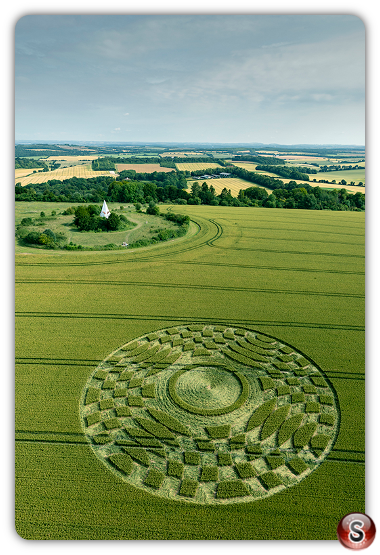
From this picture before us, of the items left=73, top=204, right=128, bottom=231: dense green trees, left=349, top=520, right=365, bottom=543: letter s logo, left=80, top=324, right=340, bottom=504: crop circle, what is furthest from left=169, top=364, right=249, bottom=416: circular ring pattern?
left=73, top=204, right=128, bottom=231: dense green trees

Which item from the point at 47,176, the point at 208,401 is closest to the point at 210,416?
the point at 208,401

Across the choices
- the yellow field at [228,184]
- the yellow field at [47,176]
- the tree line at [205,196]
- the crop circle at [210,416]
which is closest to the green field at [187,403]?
the crop circle at [210,416]

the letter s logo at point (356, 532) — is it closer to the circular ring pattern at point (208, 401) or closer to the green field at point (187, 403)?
the green field at point (187, 403)

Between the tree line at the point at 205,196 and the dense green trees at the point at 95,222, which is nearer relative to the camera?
the dense green trees at the point at 95,222

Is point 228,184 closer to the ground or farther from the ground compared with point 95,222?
farther from the ground

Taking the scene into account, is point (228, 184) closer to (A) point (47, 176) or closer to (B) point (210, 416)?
(A) point (47, 176)

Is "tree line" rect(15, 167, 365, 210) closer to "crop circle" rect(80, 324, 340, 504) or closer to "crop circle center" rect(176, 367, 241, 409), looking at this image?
"crop circle" rect(80, 324, 340, 504)

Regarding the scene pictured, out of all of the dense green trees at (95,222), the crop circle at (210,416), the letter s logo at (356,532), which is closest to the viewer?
the letter s logo at (356,532)

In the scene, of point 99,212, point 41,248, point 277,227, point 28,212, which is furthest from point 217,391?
point 28,212
